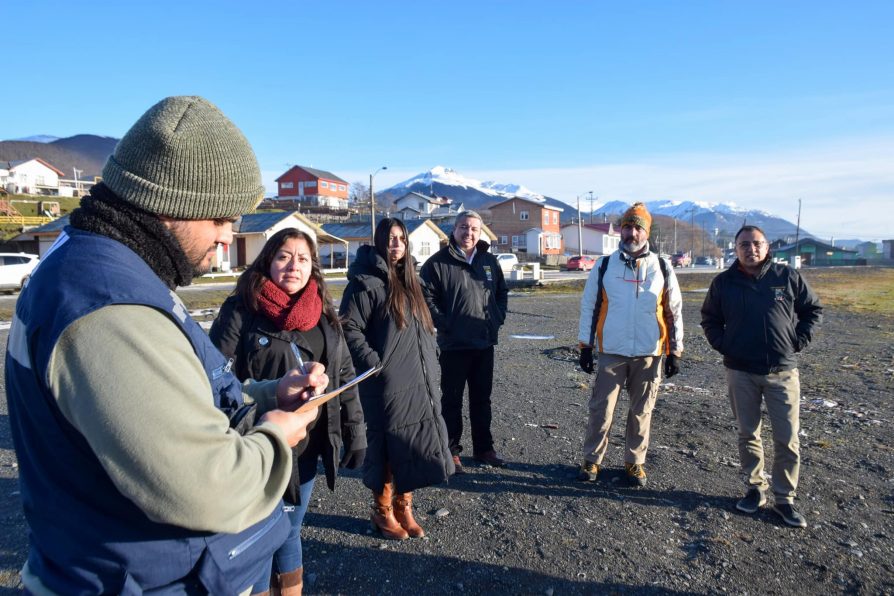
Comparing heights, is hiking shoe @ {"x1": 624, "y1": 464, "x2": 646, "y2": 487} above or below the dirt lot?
above

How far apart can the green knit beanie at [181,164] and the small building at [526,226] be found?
69165 mm

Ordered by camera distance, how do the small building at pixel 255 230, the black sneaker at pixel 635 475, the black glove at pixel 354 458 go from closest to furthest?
the black glove at pixel 354 458 → the black sneaker at pixel 635 475 → the small building at pixel 255 230

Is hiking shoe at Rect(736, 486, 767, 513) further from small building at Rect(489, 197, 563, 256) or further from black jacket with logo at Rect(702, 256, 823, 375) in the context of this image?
small building at Rect(489, 197, 563, 256)

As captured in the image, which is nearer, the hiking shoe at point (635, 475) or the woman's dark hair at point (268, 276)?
the woman's dark hair at point (268, 276)

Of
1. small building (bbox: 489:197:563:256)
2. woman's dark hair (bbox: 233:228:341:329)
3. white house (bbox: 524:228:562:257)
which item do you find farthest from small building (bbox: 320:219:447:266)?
woman's dark hair (bbox: 233:228:341:329)

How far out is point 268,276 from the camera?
10.4ft

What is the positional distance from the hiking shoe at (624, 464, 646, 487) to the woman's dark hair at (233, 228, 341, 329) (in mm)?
2698

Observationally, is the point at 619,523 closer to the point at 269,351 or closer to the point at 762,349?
the point at 762,349

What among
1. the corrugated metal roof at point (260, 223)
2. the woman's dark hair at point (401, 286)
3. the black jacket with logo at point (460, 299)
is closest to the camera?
the woman's dark hair at point (401, 286)

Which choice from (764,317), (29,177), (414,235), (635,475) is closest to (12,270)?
(635,475)

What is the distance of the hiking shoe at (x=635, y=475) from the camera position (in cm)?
450

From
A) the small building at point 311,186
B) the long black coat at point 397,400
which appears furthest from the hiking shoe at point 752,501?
the small building at point 311,186

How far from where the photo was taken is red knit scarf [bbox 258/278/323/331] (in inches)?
118

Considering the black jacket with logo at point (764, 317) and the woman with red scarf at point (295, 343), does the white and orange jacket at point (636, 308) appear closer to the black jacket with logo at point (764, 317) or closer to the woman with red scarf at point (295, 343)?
the black jacket with logo at point (764, 317)
